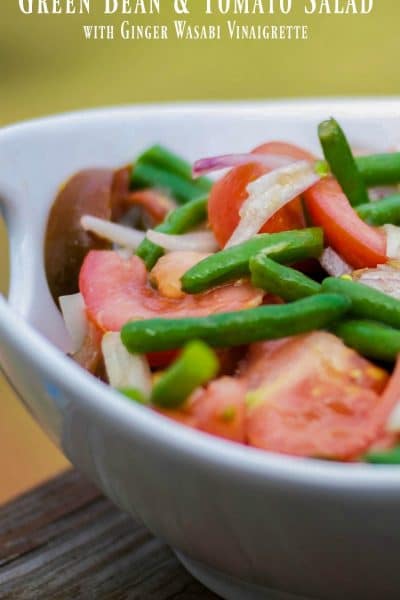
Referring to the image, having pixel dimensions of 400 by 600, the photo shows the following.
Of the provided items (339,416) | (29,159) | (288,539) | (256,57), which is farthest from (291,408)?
(256,57)

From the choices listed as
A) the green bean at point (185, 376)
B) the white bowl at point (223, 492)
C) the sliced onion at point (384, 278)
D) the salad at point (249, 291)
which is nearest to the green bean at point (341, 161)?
Answer: the salad at point (249, 291)

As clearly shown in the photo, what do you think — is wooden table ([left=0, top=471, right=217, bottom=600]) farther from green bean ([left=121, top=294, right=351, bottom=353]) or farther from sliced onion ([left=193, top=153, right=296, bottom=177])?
sliced onion ([left=193, top=153, right=296, bottom=177])

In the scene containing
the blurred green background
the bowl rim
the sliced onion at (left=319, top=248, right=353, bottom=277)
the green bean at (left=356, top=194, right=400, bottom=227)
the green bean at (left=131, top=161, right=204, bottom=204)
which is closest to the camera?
the bowl rim

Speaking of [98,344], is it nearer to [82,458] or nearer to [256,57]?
[82,458]

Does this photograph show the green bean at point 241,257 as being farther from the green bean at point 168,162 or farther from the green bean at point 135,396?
the green bean at point 168,162

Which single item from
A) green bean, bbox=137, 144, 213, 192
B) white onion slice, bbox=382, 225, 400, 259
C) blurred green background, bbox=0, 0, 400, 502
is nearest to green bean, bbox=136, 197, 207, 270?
green bean, bbox=137, 144, 213, 192

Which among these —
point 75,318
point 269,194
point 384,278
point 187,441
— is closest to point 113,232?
point 75,318

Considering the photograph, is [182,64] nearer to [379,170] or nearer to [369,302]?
[379,170]
